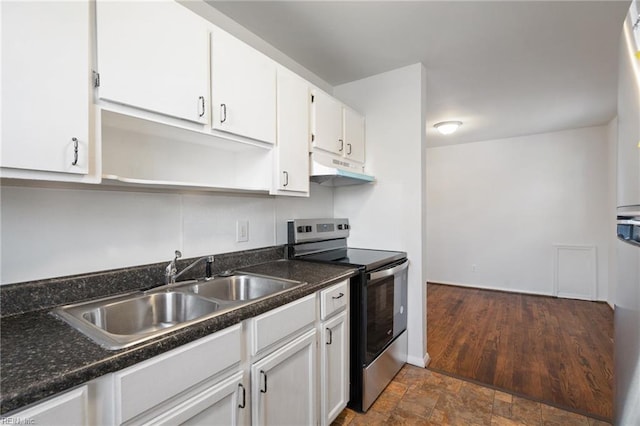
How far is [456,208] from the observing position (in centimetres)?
496

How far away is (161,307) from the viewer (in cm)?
132

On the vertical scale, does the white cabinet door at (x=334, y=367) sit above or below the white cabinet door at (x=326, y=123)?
below

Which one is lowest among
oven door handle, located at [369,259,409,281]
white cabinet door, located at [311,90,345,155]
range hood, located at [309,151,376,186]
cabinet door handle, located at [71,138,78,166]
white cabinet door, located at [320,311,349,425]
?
white cabinet door, located at [320,311,349,425]

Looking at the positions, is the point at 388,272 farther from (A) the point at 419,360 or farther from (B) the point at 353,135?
(B) the point at 353,135

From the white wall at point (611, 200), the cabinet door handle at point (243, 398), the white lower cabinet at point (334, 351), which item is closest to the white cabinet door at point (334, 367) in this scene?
the white lower cabinet at point (334, 351)

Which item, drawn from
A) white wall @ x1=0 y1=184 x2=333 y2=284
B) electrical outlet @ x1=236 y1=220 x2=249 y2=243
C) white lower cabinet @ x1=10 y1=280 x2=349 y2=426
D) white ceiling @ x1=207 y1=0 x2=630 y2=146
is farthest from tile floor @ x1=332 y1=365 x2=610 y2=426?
white ceiling @ x1=207 y1=0 x2=630 y2=146

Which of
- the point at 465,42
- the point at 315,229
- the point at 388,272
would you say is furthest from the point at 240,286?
the point at 465,42

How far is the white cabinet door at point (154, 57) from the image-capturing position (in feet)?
3.36

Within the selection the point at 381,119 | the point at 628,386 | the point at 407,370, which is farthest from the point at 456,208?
the point at 628,386

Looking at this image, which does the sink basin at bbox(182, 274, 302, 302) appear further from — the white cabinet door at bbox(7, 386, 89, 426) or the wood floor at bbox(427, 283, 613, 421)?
the wood floor at bbox(427, 283, 613, 421)

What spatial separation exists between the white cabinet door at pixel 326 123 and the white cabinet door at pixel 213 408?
1.50 metres

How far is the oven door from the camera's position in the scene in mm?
1840

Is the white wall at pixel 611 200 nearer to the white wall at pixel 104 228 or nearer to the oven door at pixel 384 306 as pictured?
the oven door at pixel 384 306

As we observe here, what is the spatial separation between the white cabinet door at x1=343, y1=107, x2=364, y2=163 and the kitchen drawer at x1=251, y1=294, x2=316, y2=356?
54.0 inches
